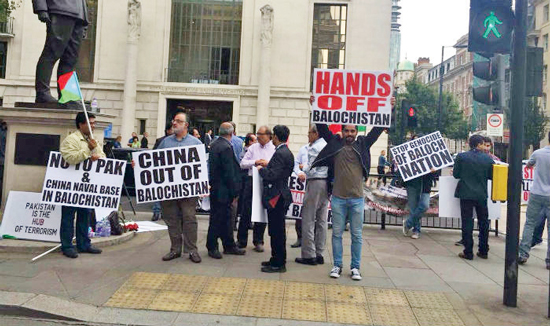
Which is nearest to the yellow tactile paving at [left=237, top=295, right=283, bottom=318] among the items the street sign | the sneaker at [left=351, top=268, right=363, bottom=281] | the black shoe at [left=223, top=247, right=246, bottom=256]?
the sneaker at [left=351, top=268, right=363, bottom=281]

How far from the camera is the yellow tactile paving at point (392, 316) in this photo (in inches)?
211

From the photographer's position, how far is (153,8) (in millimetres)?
30844

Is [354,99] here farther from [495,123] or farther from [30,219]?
[495,123]

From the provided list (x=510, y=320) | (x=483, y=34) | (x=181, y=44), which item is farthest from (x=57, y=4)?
(x=181, y=44)

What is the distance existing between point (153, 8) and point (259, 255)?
26.0 metres

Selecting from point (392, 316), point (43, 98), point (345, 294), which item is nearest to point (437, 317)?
point (392, 316)

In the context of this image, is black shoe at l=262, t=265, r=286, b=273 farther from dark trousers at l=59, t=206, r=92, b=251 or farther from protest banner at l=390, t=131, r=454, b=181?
protest banner at l=390, t=131, r=454, b=181

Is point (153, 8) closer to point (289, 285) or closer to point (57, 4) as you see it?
point (57, 4)

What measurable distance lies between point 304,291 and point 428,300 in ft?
4.82

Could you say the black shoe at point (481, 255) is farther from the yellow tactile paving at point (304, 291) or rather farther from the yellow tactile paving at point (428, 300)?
the yellow tactile paving at point (304, 291)

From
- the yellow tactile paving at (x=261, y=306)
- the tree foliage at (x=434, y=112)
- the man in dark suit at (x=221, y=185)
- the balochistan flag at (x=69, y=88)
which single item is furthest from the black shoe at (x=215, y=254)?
the tree foliage at (x=434, y=112)

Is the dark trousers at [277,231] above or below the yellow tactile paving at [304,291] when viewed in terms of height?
above

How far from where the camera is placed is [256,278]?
265 inches

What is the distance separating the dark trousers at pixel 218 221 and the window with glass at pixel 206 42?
78.4 ft
